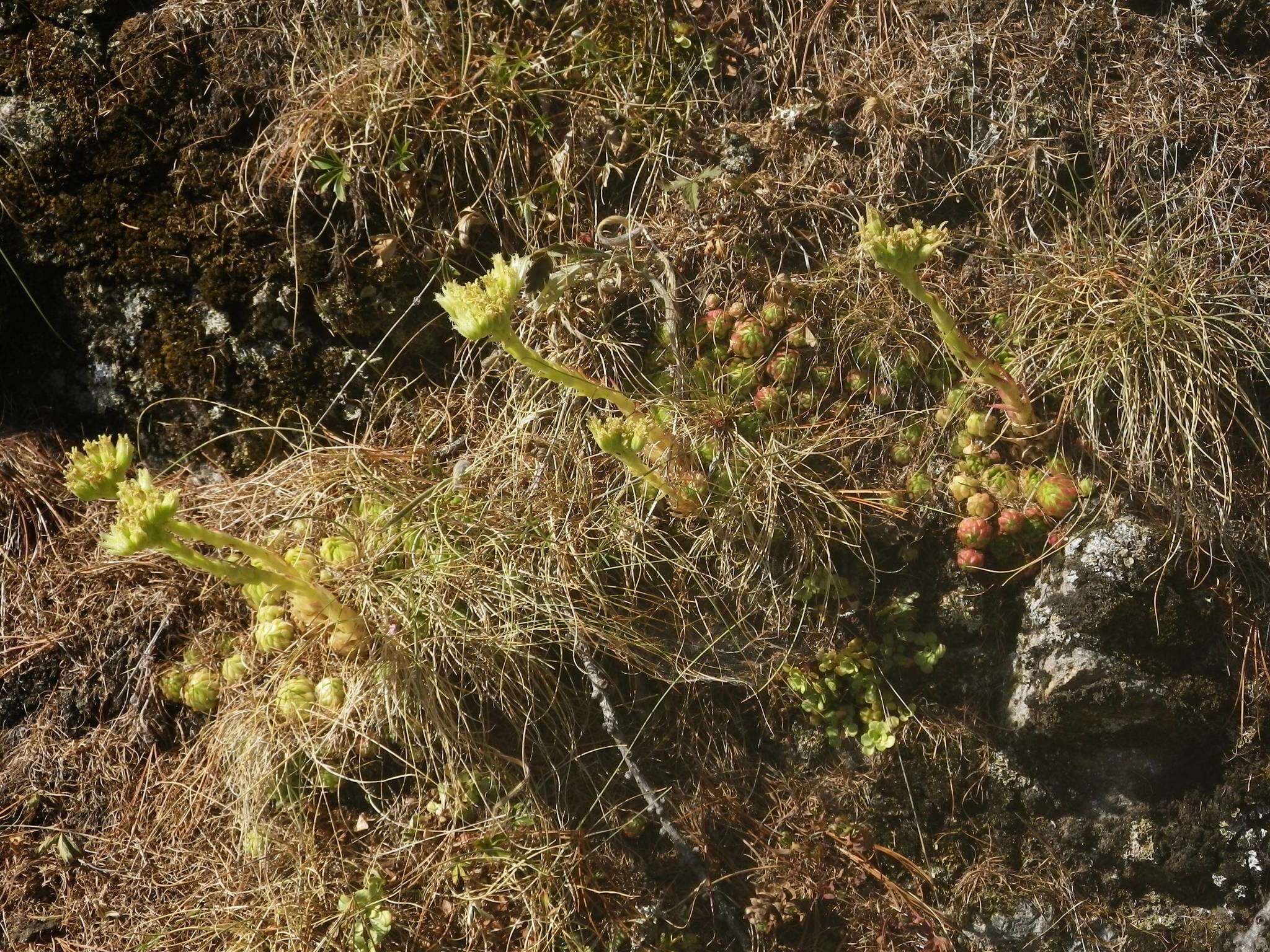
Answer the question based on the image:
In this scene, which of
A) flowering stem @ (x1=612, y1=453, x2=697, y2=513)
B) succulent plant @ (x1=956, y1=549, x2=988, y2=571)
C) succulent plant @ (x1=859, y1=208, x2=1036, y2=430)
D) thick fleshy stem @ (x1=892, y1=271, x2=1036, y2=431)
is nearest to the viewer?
succulent plant @ (x1=859, y1=208, x2=1036, y2=430)

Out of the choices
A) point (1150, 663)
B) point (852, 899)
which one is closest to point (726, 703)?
point (852, 899)

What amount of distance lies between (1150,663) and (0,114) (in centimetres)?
335

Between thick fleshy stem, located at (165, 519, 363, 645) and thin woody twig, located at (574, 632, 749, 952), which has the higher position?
thick fleshy stem, located at (165, 519, 363, 645)

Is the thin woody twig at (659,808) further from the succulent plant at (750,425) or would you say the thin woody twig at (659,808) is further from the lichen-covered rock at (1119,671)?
the lichen-covered rock at (1119,671)

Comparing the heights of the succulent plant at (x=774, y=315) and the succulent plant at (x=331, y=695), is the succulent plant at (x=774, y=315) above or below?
above

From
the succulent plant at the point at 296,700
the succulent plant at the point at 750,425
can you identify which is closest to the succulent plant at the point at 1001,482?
the succulent plant at the point at 750,425

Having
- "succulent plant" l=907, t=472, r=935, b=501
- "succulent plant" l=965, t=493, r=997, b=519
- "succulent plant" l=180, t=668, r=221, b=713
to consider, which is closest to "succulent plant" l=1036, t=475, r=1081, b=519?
"succulent plant" l=965, t=493, r=997, b=519

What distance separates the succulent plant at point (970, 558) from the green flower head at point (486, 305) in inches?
49.8

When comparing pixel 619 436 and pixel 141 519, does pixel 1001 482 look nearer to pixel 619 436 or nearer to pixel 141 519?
pixel 619 436

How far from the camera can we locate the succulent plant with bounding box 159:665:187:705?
8.86ft

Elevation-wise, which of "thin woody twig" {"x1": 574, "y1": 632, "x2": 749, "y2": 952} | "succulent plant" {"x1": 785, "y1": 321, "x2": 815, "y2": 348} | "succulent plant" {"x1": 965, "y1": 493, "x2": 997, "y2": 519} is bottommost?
"thin woody twig" {"x1": 574, "y1": 632, "x2": 749, "y2": 952}

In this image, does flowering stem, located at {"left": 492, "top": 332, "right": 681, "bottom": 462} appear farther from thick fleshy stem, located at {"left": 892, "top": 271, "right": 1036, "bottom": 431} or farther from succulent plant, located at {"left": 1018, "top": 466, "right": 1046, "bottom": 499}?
succulent plant, located at {"left": 1018, "top": 466, "right": 1046, "bottom": 499}

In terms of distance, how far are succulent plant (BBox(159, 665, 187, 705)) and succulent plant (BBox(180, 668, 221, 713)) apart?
0.5 inches

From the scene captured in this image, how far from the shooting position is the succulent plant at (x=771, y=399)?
2.75 metres
